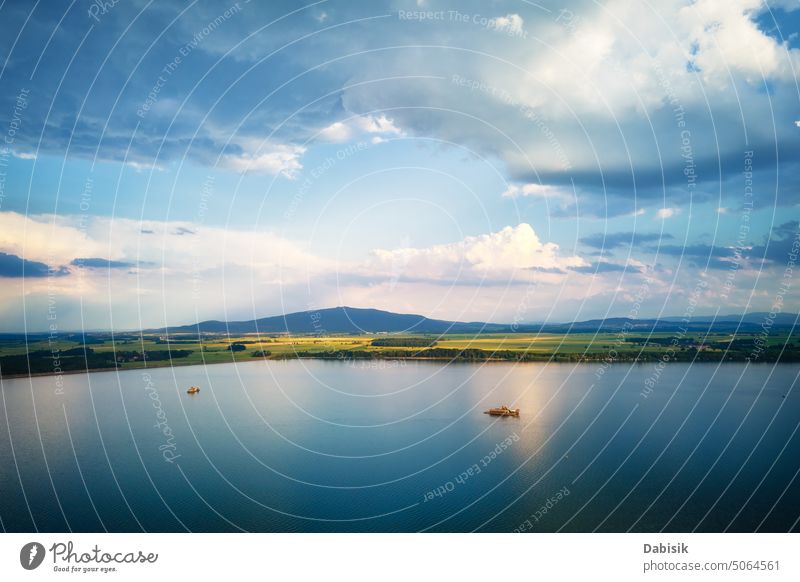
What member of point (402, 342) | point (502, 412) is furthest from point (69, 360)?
point (502, 412)

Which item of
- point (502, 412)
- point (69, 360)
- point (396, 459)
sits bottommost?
point (502, 412)

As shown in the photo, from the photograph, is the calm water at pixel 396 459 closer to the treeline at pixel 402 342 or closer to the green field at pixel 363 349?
the green field at pixel 363 349
